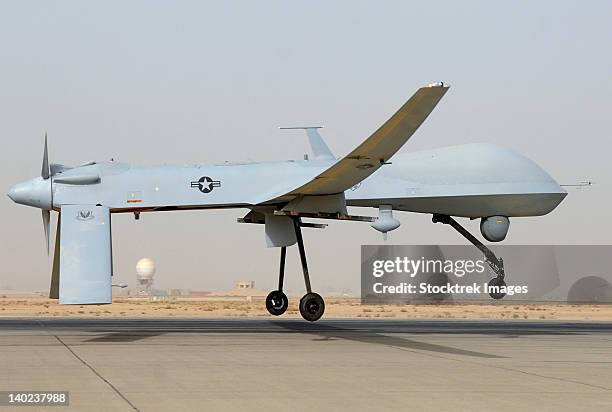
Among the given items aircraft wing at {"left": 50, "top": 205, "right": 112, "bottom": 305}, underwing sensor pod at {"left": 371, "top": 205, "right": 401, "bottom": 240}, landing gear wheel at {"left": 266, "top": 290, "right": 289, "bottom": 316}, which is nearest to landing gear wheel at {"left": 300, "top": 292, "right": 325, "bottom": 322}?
landing gear wheel at {"left": 266, "top": 290, "right": 289, "bottom": 316}

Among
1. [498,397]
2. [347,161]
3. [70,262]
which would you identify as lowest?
[498,397]

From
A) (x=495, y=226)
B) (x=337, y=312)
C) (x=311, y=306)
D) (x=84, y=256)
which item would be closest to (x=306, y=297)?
(x=311, y=306)

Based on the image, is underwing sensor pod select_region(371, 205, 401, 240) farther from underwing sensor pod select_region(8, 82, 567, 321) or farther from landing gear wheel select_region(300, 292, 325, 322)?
landing gear wheel select_region(300, 292, 325, 322)

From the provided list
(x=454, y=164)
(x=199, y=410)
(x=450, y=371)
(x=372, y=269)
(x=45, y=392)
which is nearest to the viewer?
(x=199, y=410)

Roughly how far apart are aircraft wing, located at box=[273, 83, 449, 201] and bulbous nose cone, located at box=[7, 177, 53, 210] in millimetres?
7005

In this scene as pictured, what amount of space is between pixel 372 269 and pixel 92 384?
59.5 meters

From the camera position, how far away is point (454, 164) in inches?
1310

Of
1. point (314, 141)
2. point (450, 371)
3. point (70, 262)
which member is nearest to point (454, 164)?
point (314, 141)

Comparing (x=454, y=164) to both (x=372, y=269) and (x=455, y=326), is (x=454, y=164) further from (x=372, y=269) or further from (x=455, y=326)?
(x=372, y=269)

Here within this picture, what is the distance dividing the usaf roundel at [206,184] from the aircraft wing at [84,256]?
3.19 meters

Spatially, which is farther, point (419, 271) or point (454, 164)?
point (419, 271)

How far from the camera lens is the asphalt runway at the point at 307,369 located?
47.3ft

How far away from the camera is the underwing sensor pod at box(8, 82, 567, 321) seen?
28.6 meters

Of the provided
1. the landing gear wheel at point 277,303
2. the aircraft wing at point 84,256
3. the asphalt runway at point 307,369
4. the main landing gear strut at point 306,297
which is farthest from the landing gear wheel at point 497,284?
the aircraft wing at point 84,256
